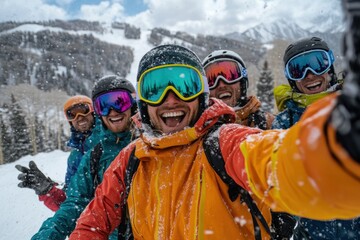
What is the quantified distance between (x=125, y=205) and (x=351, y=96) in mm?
1836

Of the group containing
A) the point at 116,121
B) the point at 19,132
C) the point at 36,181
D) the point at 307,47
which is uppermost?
the point at 307,47

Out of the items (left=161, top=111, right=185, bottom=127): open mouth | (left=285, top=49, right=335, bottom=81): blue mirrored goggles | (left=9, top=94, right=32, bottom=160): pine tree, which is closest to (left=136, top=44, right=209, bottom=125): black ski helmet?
(left=161, top=111, right=185, bottom=127): open mouth

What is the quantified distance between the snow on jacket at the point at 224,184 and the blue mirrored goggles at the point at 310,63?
1.71 m

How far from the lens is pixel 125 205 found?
2.09 metres

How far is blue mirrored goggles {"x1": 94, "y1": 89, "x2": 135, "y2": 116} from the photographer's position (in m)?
3.78

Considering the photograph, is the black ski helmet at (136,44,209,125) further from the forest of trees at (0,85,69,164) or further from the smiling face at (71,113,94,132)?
the forest of trees at (0,85,69,164)

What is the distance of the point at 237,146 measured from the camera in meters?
1.40

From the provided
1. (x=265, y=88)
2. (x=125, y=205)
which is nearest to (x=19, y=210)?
(x=125, y=205)

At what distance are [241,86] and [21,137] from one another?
3630cm

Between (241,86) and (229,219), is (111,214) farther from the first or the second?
(241,86)

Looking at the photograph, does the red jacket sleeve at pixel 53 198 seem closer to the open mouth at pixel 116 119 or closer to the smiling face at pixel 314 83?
the open mouth at pixel 116 119

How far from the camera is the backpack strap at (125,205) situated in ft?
6.57

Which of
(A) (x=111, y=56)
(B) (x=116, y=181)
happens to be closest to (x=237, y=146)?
(B) (x=116, y=181)

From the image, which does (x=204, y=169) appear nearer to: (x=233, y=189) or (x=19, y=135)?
(x=233, y=189)
